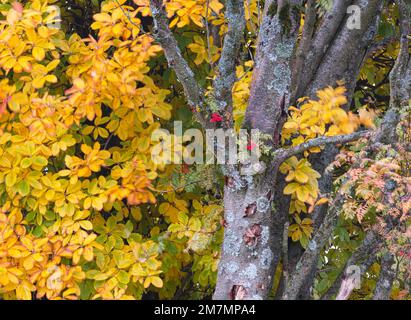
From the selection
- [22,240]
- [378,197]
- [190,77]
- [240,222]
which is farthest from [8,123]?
[378,197]

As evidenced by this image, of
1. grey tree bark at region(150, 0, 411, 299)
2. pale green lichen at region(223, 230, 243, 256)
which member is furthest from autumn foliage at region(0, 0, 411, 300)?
pale green lichen at region(223, 230, 243, 256)

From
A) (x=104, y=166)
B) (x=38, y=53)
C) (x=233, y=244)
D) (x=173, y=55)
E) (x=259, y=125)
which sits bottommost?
(x=233, y=244)

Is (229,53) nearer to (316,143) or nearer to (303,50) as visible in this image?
(316,143)

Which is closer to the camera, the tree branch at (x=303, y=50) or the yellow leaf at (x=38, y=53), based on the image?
the yellow leaf at (x=38, y=53)

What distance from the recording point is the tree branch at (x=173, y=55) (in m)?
3.11

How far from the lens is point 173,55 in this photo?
3232 mm

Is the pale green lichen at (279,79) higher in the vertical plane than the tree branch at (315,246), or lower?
higher

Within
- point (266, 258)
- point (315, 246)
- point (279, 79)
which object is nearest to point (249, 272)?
point (266, 258)

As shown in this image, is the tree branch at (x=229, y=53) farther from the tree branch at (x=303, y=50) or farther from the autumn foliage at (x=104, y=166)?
the tree branch at (x=303, y=50)

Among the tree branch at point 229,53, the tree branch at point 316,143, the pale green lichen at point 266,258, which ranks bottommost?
the pale green lichen at point 266,258

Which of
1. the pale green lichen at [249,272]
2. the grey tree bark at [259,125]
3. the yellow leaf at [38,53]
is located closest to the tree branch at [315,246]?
the grey tree bark at [259,125]

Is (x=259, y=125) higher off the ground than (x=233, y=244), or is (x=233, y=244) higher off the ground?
(x=259, y=125)

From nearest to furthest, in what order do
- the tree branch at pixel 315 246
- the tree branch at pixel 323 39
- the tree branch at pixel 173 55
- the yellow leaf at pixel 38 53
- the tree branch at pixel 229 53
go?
the tree branch at pixel 173 55, the tree branch at pixel 229 53, the tree branch at pixel 315 246, the yellow leaf at pixel 38 53, the tree branch at pixel 323 39

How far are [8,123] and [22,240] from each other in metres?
0.72
